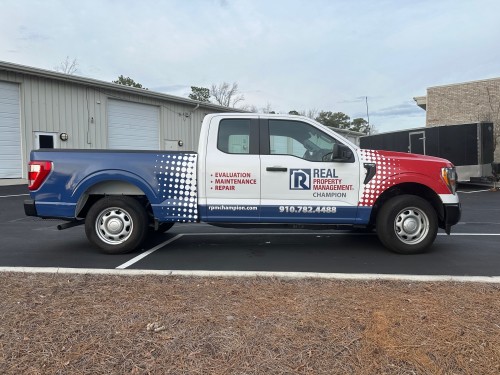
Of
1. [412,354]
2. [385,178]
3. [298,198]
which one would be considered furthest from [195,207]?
[412,354]

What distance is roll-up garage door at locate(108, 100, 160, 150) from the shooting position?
21469 mm

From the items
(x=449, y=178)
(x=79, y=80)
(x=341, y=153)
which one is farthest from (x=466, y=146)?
(x=79, y=80)

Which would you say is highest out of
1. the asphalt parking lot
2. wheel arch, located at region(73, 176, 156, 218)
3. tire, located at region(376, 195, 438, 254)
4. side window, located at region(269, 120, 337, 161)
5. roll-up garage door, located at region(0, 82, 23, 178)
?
roll-up garage door, located at region(0, 82, 23, 178)

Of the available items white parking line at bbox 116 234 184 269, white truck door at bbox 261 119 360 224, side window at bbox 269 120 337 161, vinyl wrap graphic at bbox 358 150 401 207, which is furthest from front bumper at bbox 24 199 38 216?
vinyl wrap graphic at bbox 358 150 401 207

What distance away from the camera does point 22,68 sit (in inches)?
663

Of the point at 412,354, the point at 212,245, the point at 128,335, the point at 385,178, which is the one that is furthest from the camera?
the point at 212,245

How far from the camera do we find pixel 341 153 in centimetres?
581

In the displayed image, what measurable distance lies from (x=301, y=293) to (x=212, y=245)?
→ 2953 millimetres

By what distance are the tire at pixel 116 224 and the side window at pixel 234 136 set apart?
1.51m

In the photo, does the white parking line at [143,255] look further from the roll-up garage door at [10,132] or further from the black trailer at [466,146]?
the black trailer at [466,146]

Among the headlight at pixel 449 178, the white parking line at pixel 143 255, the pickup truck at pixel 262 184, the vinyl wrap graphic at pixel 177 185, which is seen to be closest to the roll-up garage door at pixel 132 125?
the white parking line at pixel 143 255

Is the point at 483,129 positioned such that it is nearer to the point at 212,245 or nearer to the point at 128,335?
the point at 212,245

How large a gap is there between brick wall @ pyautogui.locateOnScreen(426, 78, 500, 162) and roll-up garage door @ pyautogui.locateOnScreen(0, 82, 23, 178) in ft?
75.7

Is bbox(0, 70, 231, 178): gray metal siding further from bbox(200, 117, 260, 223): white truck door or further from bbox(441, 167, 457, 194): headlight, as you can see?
bbox(441, 167, 457, 194): headlight
